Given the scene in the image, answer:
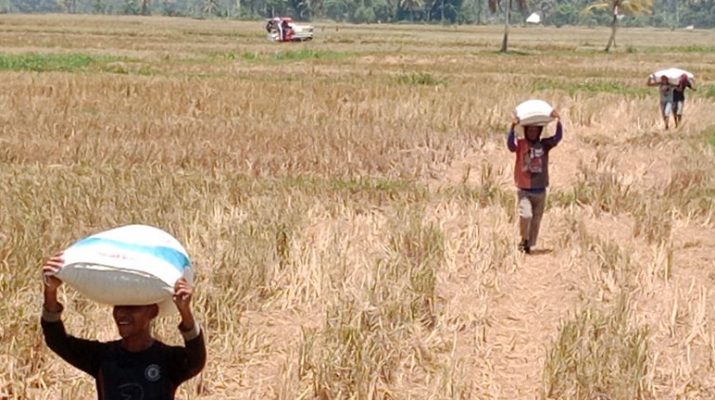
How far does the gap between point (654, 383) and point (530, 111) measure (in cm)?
277

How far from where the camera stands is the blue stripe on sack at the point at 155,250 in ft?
9.59

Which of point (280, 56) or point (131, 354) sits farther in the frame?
point (280, 56)

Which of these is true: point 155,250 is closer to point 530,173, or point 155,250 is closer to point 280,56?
point 530,173

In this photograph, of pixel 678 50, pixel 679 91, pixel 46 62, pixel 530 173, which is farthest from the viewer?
pixel 678 50

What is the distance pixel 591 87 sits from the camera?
23188mm

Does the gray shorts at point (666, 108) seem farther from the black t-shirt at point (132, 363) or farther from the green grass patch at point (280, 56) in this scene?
the green grass patch at point (280, 56)

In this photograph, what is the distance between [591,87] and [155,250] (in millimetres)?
21483

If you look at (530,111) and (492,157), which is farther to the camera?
(492,157)

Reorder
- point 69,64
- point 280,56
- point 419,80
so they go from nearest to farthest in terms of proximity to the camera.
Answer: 1. point 419,80
2. point 69,64
3. point 280,56

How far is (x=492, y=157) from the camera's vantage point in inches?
Answer: 501

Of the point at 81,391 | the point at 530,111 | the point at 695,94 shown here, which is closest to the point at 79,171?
the point at 530,111

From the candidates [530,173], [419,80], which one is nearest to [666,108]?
[419,80]

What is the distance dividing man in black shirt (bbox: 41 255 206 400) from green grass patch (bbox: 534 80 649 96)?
18470 millimetres

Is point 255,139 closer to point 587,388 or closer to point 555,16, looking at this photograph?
point 587,388
